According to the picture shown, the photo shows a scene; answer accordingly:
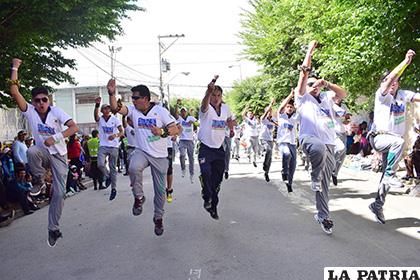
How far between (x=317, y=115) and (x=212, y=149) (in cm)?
182

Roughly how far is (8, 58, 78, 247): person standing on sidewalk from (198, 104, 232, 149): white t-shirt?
210 centimetres

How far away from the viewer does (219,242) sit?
5445 mm

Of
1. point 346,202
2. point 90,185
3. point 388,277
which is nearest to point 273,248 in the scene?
point 388,277

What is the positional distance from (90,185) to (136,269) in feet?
32.9

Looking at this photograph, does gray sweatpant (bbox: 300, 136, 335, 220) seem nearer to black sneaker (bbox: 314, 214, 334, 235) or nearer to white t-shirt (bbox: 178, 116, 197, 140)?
black sneaker (bbox: 314, 214, 334, 235)

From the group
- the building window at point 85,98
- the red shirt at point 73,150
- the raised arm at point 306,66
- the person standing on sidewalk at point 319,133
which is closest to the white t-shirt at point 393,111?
the person standing on sidewalk at point 319,133

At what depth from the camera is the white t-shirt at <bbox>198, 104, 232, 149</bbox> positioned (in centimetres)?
674

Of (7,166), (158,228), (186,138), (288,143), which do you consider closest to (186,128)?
(186,138)

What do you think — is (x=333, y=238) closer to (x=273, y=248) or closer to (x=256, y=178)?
(x=273, y=248)

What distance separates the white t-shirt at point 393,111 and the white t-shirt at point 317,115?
2.52 feet

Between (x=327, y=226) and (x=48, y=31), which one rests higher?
(x=48, y=31)

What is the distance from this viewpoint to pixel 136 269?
455cm

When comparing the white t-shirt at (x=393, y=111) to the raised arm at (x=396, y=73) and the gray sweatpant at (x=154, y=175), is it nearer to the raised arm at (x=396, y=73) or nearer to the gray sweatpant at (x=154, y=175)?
the raised arm at (x=396, y=73)

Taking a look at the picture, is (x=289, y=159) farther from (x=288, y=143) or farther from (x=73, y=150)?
(x=73, y=150)
